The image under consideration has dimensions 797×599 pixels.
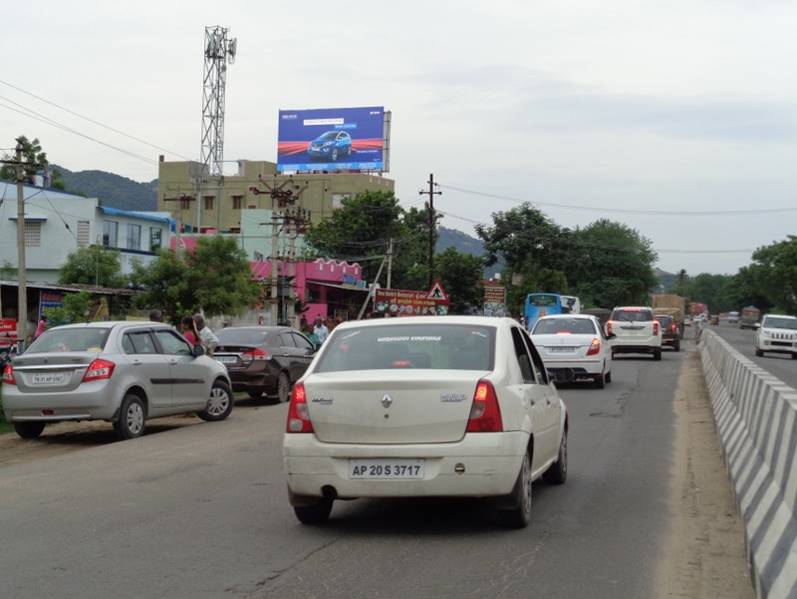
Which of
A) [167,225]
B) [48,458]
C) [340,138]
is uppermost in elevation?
[340,138]

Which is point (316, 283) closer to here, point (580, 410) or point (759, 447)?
→ point (580, 410)

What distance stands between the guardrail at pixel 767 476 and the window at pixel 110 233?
47051mm

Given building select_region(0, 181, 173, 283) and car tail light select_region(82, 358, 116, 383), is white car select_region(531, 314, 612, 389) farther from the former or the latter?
building select_region(0, 181, 173, 283)

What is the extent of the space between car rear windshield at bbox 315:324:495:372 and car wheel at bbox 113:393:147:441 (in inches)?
263

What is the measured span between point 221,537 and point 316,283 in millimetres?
55144

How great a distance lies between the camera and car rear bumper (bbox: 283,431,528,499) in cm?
737

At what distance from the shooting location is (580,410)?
17922 mm

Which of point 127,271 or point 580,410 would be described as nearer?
point 580,410

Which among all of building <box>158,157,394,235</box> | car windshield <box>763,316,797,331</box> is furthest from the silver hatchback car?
building <box>158,157,394,235</box>

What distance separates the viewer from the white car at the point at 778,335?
40344mm

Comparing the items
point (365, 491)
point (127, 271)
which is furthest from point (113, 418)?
point (127, 271)

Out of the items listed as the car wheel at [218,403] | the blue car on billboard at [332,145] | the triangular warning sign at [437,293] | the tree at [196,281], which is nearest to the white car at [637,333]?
the triangular warning sign at [437,293]

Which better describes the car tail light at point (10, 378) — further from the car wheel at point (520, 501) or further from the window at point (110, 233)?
the window at point (110, 233)

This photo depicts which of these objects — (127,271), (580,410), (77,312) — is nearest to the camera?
(580,410)
